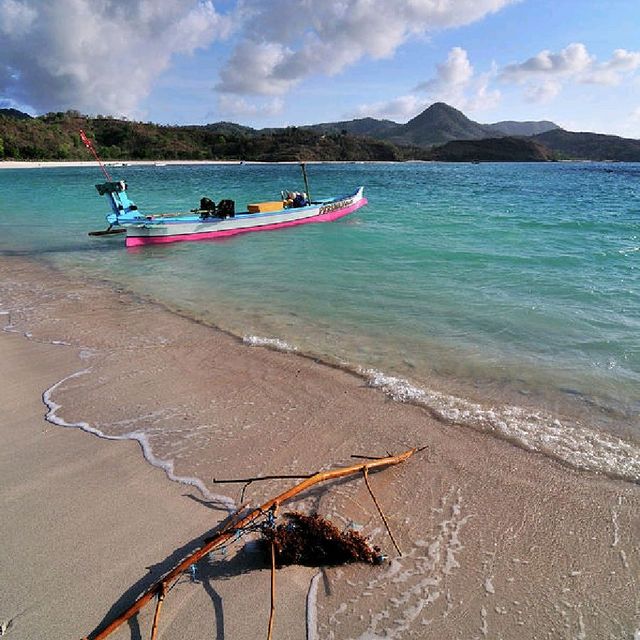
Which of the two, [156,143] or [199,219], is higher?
[156,143]

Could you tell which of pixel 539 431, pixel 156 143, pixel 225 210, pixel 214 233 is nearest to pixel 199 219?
pixel 214 233

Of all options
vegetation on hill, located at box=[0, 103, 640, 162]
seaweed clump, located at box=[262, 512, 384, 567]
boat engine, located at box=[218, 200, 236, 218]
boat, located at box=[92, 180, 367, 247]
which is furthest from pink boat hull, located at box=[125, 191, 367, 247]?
vegetation on hill, located at box=[0, 103, 640, 162]

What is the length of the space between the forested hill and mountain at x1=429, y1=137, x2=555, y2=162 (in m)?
16.7

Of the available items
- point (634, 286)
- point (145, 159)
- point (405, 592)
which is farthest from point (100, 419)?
point (145, 159)

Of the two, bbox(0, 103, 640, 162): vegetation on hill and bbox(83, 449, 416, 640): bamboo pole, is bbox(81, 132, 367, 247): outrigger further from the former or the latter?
bbox(0, 103, 640, 162): vegetation on hill

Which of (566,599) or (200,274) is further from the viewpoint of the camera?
(200,274)

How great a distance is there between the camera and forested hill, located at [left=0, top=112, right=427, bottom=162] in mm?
112875

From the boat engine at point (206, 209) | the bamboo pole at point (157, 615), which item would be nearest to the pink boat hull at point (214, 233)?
the boat engine at point (206, 209)

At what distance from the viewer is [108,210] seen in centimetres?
2836

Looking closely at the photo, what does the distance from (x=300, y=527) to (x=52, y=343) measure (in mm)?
5831

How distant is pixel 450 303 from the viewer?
9.67 metres

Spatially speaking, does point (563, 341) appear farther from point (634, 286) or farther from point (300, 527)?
point (300, 527)

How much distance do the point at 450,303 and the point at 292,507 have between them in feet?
22.0

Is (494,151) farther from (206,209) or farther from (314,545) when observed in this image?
(314,545)
